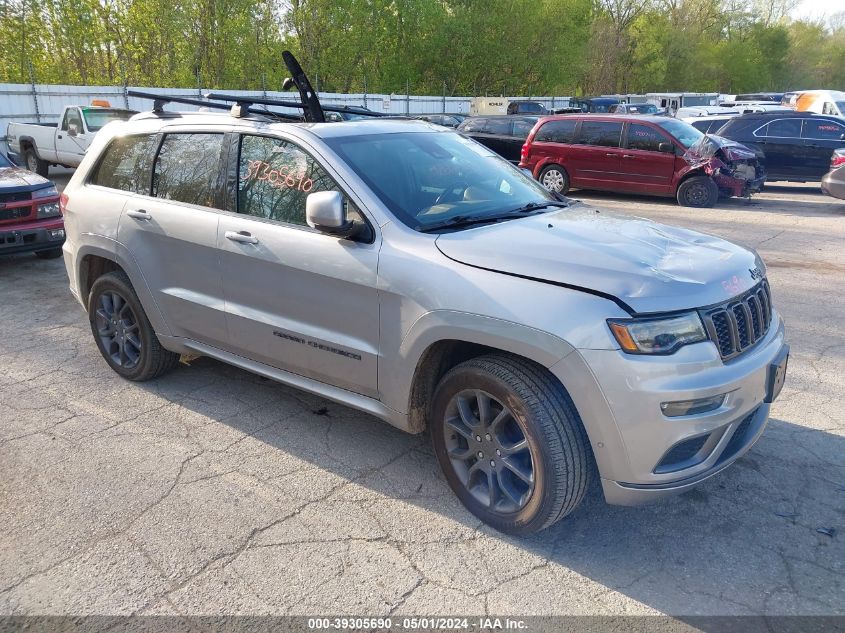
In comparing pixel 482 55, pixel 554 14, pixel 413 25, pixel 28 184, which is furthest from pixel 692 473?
pixel 554 14

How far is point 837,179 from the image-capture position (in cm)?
1186

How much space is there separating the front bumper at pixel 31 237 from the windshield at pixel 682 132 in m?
10.5

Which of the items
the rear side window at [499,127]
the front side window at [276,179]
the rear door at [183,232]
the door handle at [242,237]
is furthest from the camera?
the rear side window at [499,127]

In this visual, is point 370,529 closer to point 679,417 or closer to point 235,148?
point 679,417

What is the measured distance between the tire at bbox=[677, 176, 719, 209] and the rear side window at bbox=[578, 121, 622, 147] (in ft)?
5.17

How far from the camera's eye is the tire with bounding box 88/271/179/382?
181 inches

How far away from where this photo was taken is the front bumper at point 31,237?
778cm

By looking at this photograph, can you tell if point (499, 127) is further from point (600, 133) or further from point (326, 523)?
point (326, 523)

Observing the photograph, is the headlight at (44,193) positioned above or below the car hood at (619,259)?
below

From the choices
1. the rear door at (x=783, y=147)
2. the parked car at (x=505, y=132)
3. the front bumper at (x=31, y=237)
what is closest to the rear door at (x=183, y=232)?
the front bumper at (x=31, y=237)

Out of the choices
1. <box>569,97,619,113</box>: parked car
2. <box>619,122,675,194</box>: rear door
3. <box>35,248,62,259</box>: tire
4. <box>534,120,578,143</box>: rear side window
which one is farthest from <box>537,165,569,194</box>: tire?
<box>569,97,619,113</box>: parked car

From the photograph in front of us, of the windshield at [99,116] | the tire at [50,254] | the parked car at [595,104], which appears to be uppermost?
the parked car at [595,104]

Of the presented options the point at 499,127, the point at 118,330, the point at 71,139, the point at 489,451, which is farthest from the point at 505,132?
the point at 489,451

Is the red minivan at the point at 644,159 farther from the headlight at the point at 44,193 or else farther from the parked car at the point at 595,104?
the parked car at the point at 595,104
